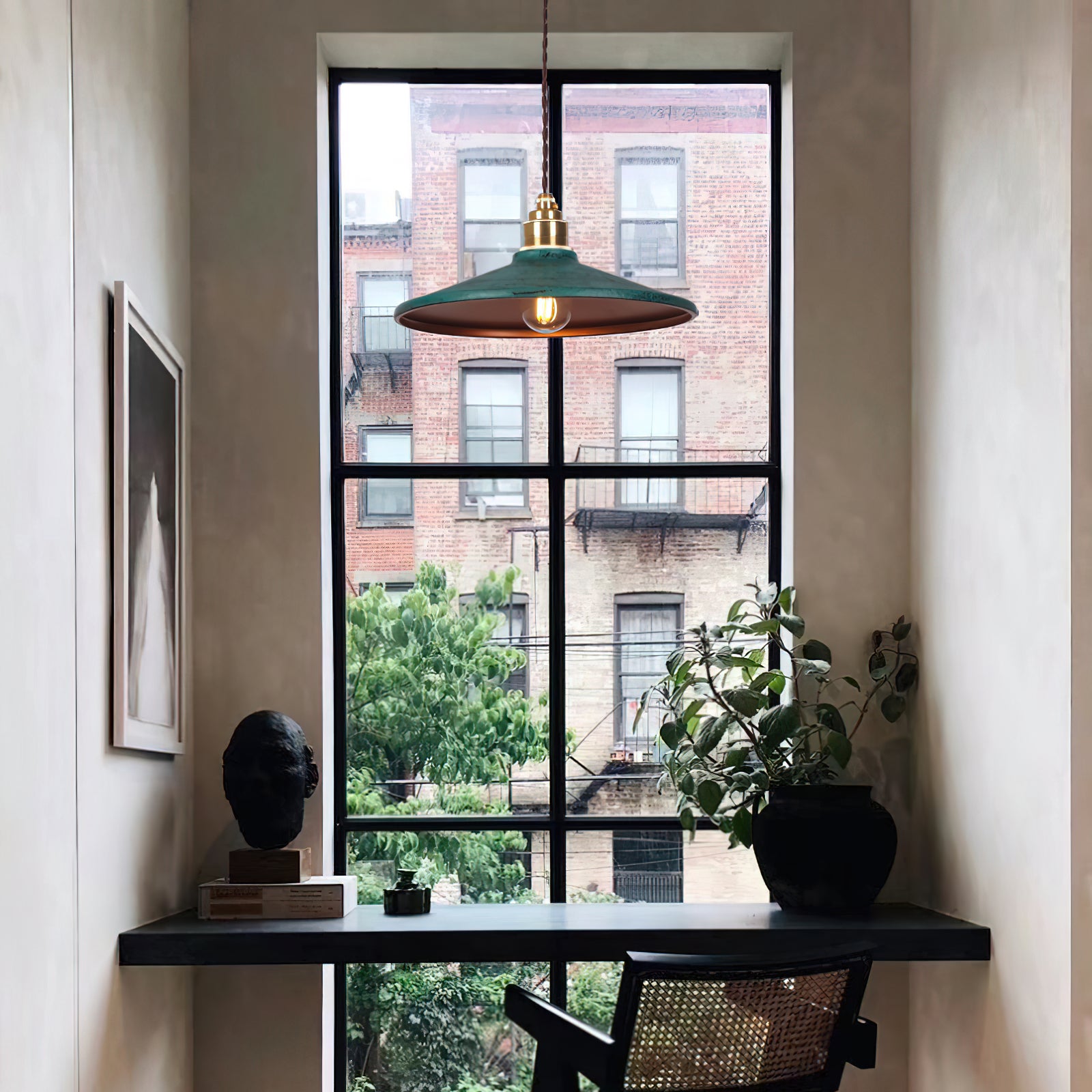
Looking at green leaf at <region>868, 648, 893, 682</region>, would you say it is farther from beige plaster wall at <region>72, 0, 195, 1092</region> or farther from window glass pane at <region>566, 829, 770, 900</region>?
beige plaster wall at <region>72, 0, 195, 1092</region>

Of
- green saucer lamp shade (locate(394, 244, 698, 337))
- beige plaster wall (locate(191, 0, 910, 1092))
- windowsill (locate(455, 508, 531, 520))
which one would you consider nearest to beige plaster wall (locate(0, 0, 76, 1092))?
green saucer lamp shade (locate(394, 244, 698, 337))

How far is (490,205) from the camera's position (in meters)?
4.31

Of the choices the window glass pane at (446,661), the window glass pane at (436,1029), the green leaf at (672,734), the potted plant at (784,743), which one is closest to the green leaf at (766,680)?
the potted plant at (784,743)

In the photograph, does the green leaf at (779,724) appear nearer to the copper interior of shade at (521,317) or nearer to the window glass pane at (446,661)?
the window glass pane at (446,661)

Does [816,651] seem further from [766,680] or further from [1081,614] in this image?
[1081,614]

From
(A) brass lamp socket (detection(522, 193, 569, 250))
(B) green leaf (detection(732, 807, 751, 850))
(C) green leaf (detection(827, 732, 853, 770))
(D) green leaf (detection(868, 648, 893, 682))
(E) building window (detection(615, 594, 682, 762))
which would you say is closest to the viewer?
(A) brass lamp socket (detection(522, 193, 569, 250))

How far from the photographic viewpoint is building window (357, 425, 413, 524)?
4.24 metres

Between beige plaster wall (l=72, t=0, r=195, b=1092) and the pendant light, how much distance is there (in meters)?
0.77

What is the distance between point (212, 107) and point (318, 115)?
1.01ft

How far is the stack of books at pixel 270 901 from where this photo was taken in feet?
11.7

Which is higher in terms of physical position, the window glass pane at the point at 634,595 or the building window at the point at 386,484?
the building window at the point at 386,484

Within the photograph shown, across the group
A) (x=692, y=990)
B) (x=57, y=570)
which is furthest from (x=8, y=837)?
→ (x=692, y=990)

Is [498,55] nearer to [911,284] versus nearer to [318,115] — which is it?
[318,115]

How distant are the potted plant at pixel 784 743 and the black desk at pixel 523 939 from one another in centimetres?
18
